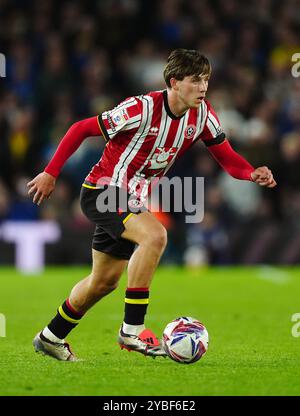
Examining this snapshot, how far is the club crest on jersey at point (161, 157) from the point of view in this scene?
272 inches

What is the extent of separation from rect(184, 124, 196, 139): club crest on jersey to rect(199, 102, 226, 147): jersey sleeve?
0.12m

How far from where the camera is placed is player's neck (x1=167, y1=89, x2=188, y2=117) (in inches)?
270

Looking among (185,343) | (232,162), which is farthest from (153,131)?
(185,343)

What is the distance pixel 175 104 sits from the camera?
6891mm

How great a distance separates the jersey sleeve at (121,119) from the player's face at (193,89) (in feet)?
0.96

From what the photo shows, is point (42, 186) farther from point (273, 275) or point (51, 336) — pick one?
point (273, 275)

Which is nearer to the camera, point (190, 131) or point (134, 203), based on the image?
point (134, 203)

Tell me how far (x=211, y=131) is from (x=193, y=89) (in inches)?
19.1

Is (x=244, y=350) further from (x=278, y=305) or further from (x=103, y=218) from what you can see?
(x=278, y=305)

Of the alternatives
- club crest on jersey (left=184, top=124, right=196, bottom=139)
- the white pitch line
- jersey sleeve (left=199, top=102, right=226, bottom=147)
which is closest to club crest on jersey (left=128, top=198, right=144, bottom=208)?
club crest on jersey (left=184, top=124, right=196, bottom=139)

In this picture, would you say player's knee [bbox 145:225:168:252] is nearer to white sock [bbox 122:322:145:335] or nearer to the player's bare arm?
white sock [bbox 122:322:145:335]

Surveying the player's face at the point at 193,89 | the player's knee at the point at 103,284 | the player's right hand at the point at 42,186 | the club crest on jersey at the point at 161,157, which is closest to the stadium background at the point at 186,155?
the player's knee at the point at 103,284

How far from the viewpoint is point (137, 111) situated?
22.3ft

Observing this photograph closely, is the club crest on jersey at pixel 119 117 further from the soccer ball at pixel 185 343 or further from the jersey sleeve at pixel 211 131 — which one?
the soccer ball at pixel 185 343
